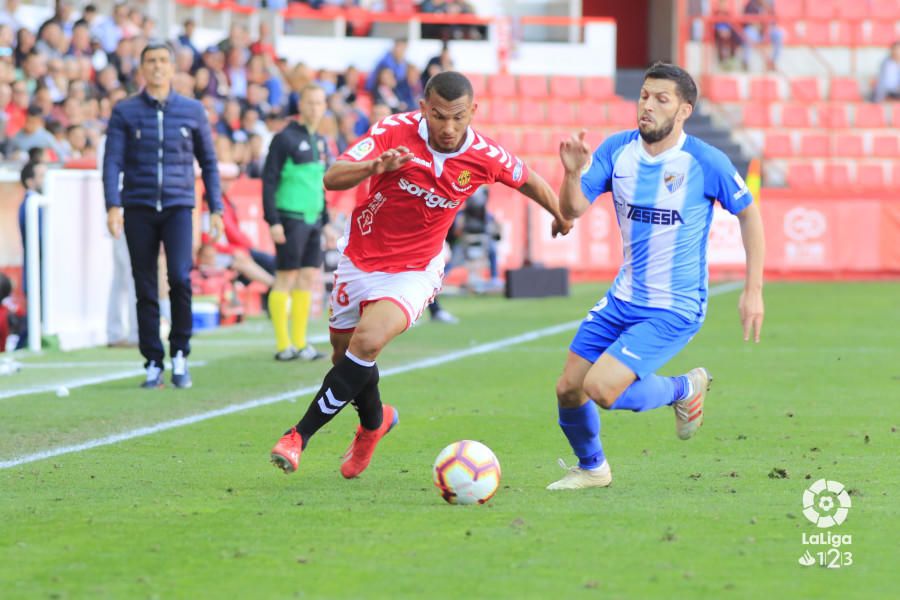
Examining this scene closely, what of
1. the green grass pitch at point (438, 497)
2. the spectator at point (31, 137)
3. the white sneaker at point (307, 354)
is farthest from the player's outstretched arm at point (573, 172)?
the spectator at point (31, 137)

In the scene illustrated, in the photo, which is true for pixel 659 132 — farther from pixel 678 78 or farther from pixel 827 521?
pixel 827 521

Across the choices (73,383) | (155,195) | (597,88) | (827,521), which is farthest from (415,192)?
(597,88)

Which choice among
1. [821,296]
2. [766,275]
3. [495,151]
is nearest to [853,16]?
[766,275]

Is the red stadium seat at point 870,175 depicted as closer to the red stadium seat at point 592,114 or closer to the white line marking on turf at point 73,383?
the red stadium seat at point 592,114

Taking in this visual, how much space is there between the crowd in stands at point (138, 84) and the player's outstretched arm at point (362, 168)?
24.9 feet

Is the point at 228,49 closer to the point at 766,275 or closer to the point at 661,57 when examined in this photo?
the point at 766,275

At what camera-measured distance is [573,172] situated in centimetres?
627

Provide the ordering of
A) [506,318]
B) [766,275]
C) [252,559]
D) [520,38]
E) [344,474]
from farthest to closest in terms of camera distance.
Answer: [520,38]
[766,275]
[506,318]
[344,474]
[252,559]

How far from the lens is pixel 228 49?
939 inches

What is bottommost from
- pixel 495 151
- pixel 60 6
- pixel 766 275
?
pixel 766 275

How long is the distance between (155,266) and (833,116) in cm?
2180

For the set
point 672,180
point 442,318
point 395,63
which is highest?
point 395,63

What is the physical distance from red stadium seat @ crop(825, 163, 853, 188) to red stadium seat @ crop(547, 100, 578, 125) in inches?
186

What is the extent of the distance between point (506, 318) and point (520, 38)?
51.1 ft
